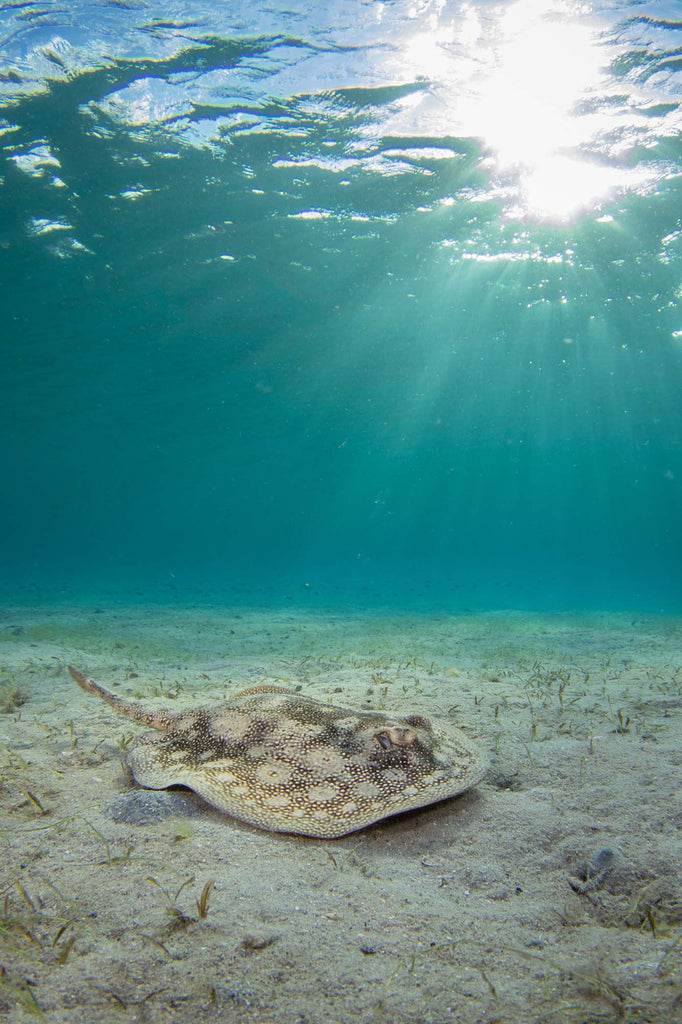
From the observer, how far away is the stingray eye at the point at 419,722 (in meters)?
3.65

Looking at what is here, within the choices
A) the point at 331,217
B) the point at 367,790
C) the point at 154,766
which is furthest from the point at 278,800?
the point at 331,217

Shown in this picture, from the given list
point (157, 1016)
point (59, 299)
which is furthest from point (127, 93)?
point (157, 1016)

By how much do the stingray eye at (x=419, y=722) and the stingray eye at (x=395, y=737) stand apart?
1.17ft

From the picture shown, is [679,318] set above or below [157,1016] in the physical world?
above

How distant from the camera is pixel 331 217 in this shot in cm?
1666

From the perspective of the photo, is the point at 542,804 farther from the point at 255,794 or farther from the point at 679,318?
the point at 679,318

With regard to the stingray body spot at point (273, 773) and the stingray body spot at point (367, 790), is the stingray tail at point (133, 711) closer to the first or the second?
the stingray body spot at point (273, 773)

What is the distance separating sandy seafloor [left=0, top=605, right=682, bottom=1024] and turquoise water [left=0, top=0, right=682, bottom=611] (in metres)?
13.4

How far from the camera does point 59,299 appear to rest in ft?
67.4

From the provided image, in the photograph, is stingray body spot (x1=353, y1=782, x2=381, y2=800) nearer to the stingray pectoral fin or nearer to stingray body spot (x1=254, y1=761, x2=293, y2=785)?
stingray body spot (x1=254, y1=761, x2=293, y2=785)

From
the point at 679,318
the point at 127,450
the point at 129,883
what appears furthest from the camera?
the point at 127,450

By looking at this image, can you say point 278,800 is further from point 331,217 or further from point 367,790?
point 331,217

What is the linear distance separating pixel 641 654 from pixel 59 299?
22.9 m

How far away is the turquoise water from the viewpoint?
11.1 meters
